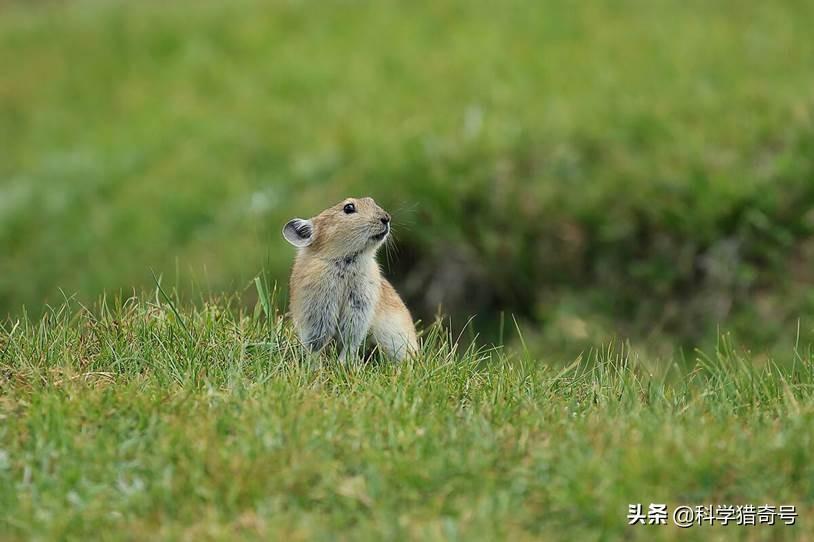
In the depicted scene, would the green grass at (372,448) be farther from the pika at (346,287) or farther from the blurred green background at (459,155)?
the blurred green background at (459,155)

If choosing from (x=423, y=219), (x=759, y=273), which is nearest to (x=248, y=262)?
(x=423, y=219)

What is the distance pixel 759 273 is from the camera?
37.9 feet

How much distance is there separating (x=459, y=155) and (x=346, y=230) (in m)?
6.10

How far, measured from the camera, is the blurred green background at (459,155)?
1178 centimetres

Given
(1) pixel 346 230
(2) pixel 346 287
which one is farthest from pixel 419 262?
(2) pixel 346 287

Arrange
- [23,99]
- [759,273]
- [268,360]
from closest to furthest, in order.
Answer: [268,360] → [759,273] → [23,99]

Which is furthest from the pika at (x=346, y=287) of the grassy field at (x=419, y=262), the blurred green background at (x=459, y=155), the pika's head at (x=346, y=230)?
the blurred green background at (x=459, y=155)

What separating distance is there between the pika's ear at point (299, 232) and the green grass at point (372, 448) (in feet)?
3.91

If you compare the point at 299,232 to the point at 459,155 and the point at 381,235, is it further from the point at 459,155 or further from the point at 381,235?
the point at 459,155

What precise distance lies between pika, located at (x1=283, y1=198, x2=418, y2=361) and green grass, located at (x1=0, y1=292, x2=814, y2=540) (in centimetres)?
71

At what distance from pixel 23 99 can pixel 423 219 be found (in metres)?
9.10

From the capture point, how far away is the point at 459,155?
43.3 ft

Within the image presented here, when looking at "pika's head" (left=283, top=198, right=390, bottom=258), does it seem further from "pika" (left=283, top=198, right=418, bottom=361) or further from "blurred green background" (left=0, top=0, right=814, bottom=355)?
"blurred green background" (left=0, top=0, right=814, bottom=355)

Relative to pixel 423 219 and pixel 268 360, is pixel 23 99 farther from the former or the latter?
pixel 268 360
